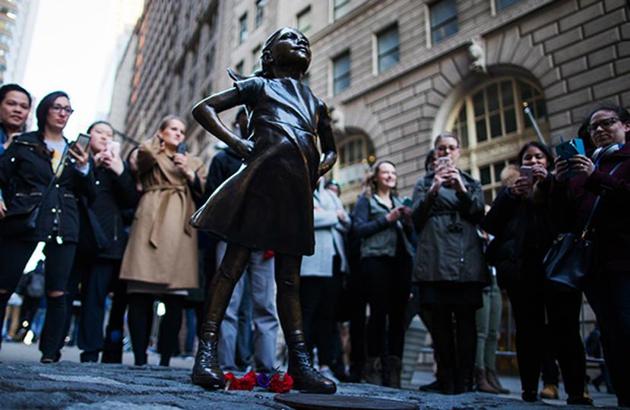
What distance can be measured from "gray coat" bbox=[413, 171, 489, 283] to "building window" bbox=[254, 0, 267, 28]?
887 inches

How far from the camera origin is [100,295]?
4516 millimetres

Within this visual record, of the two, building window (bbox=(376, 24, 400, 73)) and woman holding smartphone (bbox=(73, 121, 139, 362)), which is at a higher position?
building window (bbox=(376, 24, 400, 73))

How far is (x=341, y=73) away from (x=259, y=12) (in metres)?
9.76

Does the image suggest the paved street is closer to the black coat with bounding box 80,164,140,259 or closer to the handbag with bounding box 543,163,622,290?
the handbag with bounding box 543,163,622,290

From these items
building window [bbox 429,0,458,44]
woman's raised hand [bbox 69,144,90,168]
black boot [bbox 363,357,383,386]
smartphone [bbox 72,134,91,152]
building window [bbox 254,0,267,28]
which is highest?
building window [bbox 254,0,267,28]

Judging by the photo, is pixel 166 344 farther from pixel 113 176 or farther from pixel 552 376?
pixel 552 376

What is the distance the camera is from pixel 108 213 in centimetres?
477

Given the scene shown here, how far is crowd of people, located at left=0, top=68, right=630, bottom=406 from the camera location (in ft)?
10.1

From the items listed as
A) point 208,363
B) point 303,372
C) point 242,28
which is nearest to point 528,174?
point 303,372

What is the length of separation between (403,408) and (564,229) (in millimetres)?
2068

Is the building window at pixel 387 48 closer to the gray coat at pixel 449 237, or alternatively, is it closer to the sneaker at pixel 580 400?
the gray coat at pixel 449 237

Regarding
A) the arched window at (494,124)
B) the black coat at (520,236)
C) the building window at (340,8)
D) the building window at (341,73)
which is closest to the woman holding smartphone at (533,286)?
the black coat at (520,236)

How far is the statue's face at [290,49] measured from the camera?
3121 millimetres

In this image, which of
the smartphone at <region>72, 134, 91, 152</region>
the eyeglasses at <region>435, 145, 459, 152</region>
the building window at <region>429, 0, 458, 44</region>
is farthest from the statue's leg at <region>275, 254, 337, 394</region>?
the building window at <region>429, 0, 458, 44</region>
